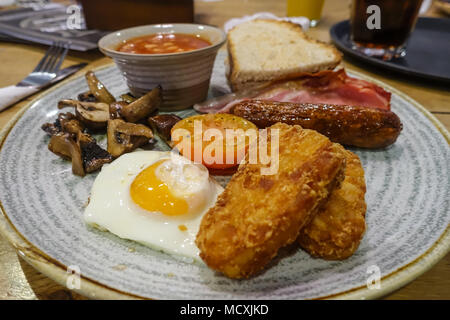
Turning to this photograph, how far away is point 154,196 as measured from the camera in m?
1.75

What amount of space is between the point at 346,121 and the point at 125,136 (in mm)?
1436

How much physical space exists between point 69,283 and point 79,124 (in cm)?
140

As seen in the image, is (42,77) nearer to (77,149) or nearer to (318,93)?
(77,149)

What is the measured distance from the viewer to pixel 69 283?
1.31 metres

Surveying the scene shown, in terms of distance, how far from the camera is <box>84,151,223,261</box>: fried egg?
1618mm

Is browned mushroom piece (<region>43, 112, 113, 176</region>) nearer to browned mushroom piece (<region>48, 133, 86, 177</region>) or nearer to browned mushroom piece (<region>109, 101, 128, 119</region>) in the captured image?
browned mushroom piece (<region>48, 133, 86, 177</region>)

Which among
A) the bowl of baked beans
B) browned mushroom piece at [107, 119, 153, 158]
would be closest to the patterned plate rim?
browned mushroom piece at [107, 119, 153, 158]

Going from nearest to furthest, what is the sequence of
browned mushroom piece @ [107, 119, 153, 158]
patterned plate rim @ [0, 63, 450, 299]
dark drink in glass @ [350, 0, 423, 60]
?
patterned plate rim @ [0, 63, 450, 299] → browned mushroom piece @ [107, 119, 153, 158] → dark drink in glass @ [350, 0, 423, 60]

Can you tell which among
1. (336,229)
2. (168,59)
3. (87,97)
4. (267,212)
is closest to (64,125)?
(87,97)

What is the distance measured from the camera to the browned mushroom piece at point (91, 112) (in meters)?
2.42

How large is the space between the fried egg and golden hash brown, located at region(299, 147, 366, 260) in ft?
1.67

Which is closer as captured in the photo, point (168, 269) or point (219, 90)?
point (168, 269)

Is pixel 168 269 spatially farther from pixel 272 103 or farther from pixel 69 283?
pixel 272 103
